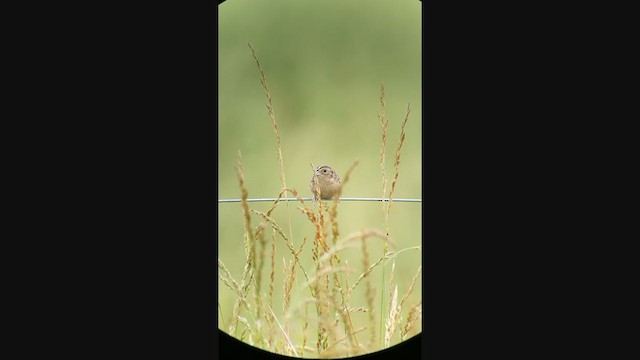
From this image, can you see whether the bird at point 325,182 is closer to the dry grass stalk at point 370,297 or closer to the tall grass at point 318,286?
the tall grass at point 318,286

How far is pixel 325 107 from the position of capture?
145 inches

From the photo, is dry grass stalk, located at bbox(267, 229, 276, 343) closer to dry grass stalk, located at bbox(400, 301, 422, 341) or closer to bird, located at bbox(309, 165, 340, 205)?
bird, located at bbox(309, 165, 340, 205)

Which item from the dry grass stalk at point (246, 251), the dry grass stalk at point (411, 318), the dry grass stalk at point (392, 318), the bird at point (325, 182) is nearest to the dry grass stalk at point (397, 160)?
A: the bird at point (325, 182)

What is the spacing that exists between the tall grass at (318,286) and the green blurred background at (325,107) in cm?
3

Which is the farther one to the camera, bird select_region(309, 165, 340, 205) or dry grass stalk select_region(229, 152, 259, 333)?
dry grass stalk select_region(229, 152, 259, 333)

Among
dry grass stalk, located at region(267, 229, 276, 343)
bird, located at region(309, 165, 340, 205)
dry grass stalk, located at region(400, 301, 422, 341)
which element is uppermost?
bird, located at region(309, 165, 340, 205)

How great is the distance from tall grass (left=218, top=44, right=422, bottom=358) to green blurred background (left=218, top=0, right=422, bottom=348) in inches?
1.2

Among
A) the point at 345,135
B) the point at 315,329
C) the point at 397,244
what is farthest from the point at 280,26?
the point at 315,329

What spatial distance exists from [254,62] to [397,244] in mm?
1358

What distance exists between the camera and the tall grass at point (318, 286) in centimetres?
368

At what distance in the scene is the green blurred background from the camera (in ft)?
12.1

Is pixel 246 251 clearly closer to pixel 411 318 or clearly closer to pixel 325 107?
pixel 325 107

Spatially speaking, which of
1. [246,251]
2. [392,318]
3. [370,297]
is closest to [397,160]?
[370,297]

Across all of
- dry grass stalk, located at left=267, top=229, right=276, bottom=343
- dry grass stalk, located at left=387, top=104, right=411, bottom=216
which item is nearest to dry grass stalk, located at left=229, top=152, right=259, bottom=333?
dry grass stalk, located at left=267, top=229, right=276, bottom=343
